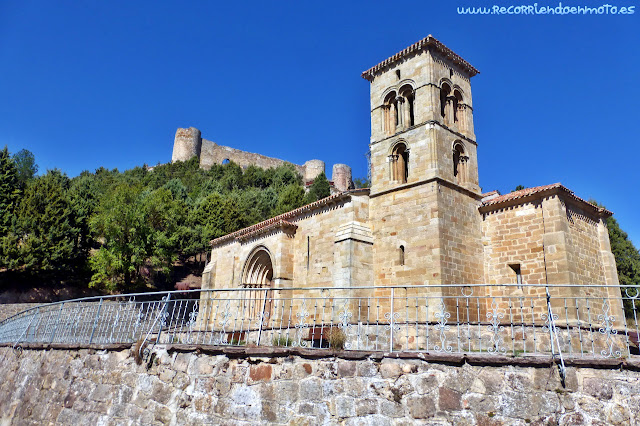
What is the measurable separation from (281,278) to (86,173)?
5153cm

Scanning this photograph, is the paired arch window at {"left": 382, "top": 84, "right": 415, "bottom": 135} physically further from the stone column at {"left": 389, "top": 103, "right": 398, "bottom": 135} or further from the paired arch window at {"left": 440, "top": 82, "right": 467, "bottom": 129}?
the paired arch window at {"left": 440, "top": 82, "right": 467, "bottom": 129}

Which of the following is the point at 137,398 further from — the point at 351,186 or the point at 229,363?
the point at 351,186

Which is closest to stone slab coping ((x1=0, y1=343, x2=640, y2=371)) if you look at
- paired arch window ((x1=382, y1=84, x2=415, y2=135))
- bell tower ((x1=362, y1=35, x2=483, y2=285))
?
bell tower ((x1=362, y1=35, x2=483, y2=285))

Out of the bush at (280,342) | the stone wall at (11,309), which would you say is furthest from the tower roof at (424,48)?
the stone wall at (11,309)

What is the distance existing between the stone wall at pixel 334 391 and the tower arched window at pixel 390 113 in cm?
1546

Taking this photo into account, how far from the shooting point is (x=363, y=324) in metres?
15.6

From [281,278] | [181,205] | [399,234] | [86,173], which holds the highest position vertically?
[86,173]

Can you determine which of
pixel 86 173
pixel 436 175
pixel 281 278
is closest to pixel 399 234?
pixel 436 175

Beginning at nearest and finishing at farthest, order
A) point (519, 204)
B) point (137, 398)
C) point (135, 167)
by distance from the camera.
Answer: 1. point (137, 398)
2. point (519, 204)
3. point (135, 167)

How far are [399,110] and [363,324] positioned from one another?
10.2 metres

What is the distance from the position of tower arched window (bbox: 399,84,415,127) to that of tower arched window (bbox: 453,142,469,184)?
232 cm

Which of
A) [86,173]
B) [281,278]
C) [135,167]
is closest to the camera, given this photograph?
[281,278]

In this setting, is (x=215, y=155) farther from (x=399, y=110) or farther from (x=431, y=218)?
(x=431, y=218)

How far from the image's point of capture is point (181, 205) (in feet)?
133
